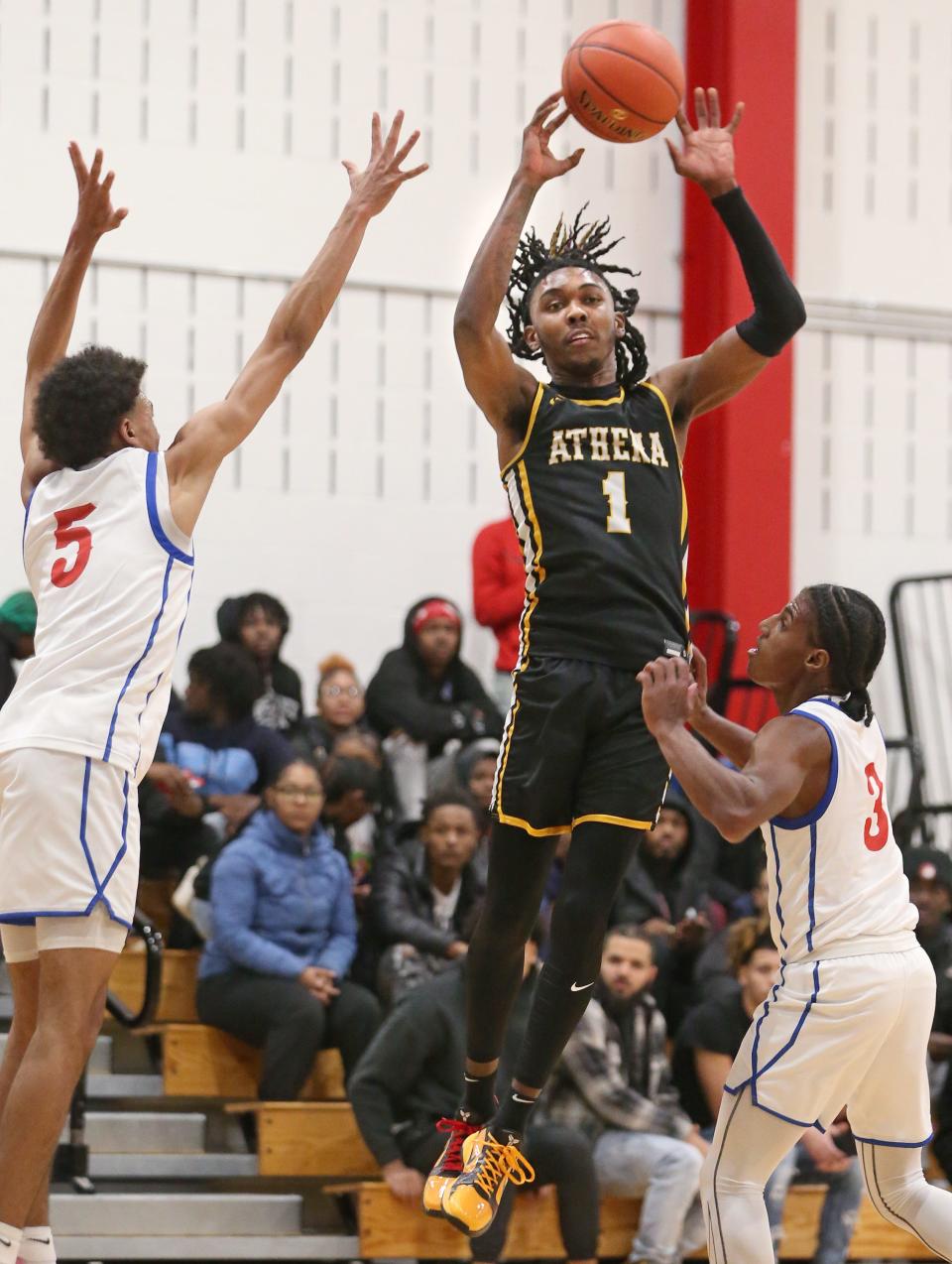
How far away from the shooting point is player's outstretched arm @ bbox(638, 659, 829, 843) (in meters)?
4.81

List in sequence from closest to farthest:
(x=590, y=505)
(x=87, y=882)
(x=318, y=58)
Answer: (x=87, y=882) < (x=590, y=505) < (x=318, y=58)

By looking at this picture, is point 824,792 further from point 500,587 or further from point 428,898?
point 500,587

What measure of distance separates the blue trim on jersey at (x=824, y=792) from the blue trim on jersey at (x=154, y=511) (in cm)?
164

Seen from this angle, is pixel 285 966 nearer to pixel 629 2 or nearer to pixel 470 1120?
pixel 470 1120

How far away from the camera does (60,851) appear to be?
15.4ft

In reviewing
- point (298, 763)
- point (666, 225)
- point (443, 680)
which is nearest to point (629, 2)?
point (666, 225)

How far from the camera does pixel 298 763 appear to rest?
8656 millimetres

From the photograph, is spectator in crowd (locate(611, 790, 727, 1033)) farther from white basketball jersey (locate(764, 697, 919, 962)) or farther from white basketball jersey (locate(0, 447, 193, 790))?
white basketball jersey (locate(0, 447, 193, 790))

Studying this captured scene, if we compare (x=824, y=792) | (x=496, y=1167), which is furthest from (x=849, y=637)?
(x=496, y=1167)

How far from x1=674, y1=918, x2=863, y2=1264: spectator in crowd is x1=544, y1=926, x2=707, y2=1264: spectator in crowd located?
22 cm

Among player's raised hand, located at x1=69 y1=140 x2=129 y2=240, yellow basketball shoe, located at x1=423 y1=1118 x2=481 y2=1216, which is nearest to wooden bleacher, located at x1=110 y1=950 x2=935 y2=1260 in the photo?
yellow basketball shoe, located at x1=423 y1=1118 x2=481 y2=1216

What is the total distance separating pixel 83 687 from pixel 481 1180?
1686 mm

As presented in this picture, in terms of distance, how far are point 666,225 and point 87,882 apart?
8.62 m

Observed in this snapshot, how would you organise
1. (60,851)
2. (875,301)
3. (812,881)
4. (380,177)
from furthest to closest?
(875,301) → (380,177) → (812,881) → (60,851)
